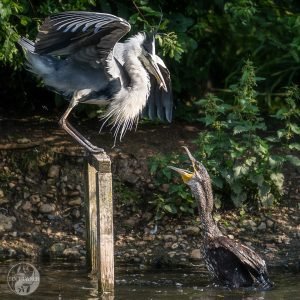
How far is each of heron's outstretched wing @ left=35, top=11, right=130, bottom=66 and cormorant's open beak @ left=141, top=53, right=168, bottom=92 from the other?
0.40 m

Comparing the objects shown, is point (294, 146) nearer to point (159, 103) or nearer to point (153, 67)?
point (159, 103)

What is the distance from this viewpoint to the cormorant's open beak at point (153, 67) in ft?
28.7

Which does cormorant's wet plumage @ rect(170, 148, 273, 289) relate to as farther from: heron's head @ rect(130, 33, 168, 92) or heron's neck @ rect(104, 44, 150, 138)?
heron's head @ rect(130, 33, 168, 92)

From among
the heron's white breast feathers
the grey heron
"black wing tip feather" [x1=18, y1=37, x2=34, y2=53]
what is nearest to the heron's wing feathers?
the grey heron

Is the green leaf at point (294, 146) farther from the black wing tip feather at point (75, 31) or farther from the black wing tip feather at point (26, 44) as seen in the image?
the black wing tip feather at point (26, 44)

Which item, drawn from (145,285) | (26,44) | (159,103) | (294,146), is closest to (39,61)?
(26,44)

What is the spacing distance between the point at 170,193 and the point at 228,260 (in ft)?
4.24

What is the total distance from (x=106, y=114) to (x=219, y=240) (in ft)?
4.67

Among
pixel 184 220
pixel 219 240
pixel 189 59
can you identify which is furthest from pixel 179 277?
pixel 189 59

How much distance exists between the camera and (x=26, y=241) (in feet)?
30.7

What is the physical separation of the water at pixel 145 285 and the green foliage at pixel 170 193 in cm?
88

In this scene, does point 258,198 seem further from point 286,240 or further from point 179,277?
point 179,277

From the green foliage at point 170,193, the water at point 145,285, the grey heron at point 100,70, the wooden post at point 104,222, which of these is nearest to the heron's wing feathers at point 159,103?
the grey heron at point 100,70

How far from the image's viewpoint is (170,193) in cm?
950
